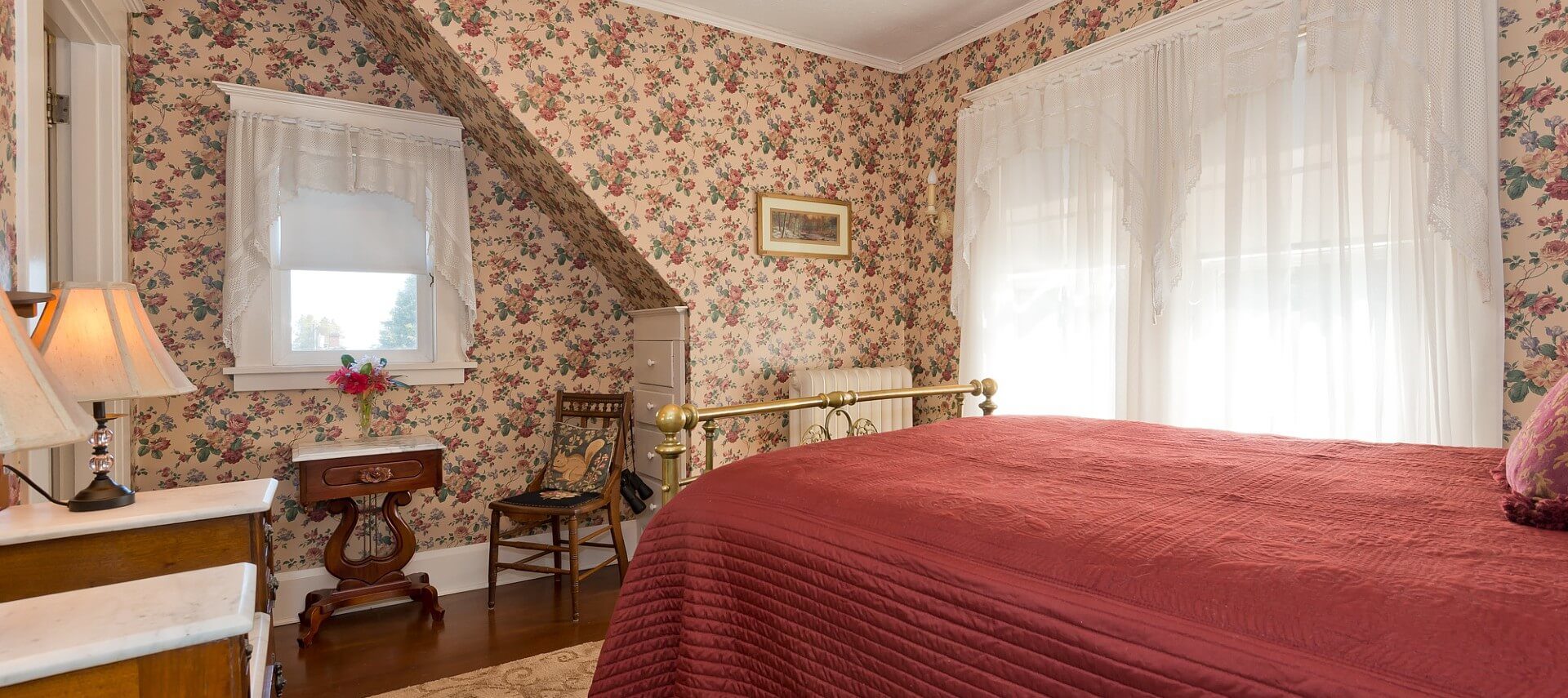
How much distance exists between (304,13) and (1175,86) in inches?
149

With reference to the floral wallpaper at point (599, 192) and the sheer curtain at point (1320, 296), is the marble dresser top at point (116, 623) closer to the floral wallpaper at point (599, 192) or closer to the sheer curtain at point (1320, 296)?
the floral wallpaper at point (599, 192)

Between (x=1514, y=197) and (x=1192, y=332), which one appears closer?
(x=1514, y=197)

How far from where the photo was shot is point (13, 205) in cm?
165

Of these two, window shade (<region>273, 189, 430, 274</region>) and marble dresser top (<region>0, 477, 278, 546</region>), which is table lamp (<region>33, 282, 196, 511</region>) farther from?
window shade (<region>273, 189, 430, 274</region>)

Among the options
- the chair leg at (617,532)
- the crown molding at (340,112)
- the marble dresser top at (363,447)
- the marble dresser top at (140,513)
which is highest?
the crown molding at (340,112)

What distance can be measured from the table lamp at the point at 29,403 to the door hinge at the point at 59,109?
2.20 metres

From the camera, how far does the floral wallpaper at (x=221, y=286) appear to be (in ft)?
10.0

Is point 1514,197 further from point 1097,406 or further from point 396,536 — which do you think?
point 396,536

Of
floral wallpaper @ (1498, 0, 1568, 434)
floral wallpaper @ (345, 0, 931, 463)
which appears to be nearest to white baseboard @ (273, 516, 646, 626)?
floral wallpaper @ (345, 0, 931, 463)

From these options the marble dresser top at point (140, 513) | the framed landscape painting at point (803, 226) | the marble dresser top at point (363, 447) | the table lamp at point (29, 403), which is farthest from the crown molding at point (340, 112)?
the table lamp at point (29, 403)

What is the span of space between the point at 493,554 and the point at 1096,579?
3039mm

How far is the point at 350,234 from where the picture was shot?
3455 mm

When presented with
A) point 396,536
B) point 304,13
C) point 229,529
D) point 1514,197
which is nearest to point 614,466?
point 396,536

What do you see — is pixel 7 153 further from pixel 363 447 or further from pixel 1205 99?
pixel 1205 99
